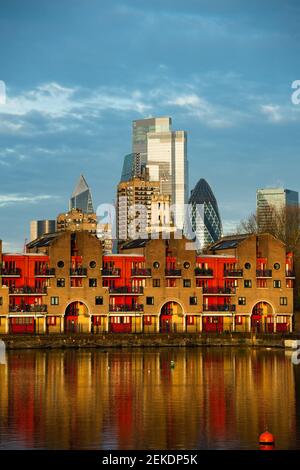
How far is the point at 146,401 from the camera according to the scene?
208ft

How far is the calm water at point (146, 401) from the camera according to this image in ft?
161

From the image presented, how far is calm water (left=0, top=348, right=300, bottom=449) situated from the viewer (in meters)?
49.0

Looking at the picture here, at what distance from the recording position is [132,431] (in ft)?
168

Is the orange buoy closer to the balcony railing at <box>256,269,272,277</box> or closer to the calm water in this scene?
the calm water

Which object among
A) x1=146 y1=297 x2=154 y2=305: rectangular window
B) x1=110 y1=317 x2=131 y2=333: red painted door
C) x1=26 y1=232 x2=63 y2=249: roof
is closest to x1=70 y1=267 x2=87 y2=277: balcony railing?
x1=26 y1=232 x2=63 y2=249: roof

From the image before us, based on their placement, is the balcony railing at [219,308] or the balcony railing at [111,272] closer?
the balcony railing at [111,272]

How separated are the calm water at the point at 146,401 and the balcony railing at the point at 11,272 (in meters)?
18.0

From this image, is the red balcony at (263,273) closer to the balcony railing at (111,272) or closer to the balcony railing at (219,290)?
the balcony railing at (219,290)

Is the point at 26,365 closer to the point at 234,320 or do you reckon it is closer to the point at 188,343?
the point at 188,343

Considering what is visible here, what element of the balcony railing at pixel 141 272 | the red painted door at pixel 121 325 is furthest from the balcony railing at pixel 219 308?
the red painted door at pixel 121 325

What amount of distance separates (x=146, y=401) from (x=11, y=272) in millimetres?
54475

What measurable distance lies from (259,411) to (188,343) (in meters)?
57.1

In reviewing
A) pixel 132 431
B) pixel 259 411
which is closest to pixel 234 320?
pixel 259 411

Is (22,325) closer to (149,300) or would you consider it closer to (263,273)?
(149,300)
